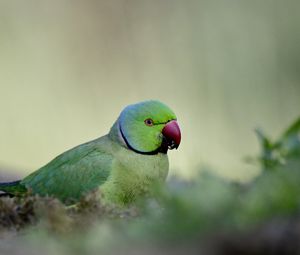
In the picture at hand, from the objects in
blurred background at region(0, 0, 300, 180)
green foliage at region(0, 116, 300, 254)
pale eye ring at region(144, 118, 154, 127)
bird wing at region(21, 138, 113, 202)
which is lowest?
green foliage at region(0, 116, 300, 254)

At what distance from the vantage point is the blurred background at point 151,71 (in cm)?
587

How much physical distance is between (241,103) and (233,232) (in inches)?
199

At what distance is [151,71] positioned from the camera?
20.4ft

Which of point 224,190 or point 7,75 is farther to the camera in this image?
point 7,75

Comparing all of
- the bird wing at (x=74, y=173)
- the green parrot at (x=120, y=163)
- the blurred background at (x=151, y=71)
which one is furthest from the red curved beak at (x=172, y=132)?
the blurred background at (x=151, y=71)

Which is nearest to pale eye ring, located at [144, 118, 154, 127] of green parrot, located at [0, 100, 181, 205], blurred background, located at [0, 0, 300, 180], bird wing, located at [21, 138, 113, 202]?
green parrot, located at [0, 100, 181, 205]

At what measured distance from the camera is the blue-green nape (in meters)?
3.04

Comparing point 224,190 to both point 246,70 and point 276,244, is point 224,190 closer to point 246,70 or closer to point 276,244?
point 276,244

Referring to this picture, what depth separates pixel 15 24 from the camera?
6.77m

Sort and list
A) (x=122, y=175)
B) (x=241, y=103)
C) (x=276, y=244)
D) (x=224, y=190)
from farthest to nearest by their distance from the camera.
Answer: (x=241, y=103), (x=122, y=175), (x=224, y=190), (x=276, y=244)

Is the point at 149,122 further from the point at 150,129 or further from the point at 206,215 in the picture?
the point at 206,215

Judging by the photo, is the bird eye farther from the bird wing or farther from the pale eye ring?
the bird wing

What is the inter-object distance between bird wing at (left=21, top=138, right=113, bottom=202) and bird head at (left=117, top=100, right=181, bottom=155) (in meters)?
0.12

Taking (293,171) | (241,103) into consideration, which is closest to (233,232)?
(293,171)
